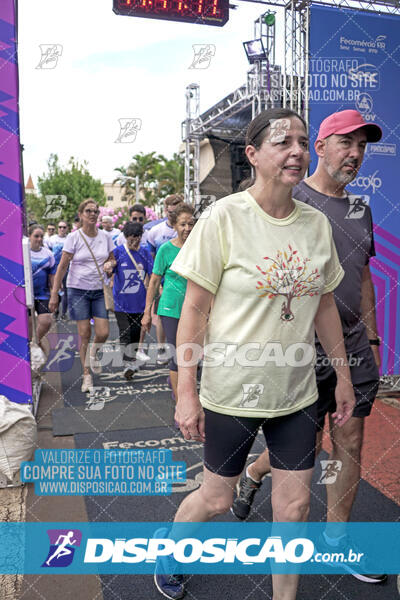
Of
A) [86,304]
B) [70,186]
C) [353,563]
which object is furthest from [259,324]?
[70,186]

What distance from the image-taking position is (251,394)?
78.3 inches

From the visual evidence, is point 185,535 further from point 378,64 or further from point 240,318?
point 378,64

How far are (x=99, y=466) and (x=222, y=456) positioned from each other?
2010 millimetres

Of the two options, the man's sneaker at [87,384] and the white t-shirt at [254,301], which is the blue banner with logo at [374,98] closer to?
the man's sneaker at [87,384]

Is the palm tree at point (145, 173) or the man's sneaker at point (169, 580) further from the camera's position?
the palm tree at point (145, 173)

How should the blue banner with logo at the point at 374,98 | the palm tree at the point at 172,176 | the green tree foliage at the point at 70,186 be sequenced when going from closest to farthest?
the blue banner with logo at the point at 374,98
the green tree foliage at the point at 70,186
the palm tree at the point at 172,176

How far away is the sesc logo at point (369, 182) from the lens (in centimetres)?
512

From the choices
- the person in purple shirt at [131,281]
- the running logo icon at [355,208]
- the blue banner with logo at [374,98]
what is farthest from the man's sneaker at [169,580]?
the person in purple shirt at [131,281]

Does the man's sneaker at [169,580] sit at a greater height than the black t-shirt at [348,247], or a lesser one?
lesser

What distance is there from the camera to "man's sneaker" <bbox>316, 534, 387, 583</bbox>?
99.3 inches

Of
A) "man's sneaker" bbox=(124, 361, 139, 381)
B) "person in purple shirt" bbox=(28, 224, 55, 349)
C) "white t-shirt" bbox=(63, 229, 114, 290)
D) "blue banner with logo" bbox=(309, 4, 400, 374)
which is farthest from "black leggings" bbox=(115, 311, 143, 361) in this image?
"blue banner with logo" bbox=(309, 4, 400, 374)

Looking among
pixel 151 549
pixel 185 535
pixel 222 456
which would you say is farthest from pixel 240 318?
pixel 151 549

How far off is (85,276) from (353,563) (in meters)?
3.97

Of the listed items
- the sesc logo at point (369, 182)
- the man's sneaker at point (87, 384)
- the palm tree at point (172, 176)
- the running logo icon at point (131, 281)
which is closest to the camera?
the sesc logo at point (369, 182)
